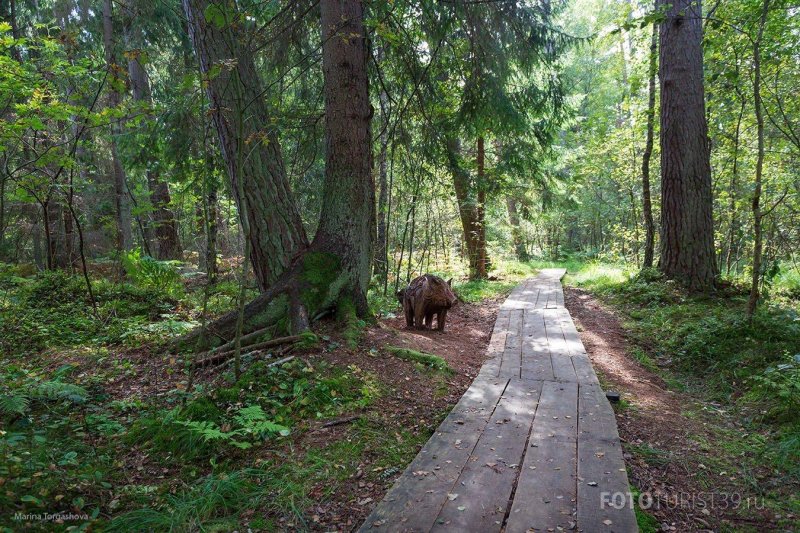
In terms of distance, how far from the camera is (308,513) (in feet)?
8.40

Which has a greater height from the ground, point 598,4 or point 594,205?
point 598,4

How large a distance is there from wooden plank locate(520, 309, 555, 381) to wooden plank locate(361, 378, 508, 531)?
0.97 m

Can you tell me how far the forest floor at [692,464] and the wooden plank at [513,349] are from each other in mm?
986

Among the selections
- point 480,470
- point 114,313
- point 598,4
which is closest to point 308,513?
point 480,470

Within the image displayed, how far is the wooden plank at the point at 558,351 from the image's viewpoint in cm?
470

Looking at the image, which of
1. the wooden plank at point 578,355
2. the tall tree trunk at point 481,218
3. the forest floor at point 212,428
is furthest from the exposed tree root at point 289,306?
the tall tree trunk at point 481,218

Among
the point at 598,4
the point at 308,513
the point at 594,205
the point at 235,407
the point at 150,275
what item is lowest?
the point at 308,513

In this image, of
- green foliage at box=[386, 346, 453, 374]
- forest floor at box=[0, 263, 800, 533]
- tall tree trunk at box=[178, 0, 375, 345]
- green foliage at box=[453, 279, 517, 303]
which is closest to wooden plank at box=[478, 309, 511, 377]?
forest floor at box=[0, 263, 800, 533]

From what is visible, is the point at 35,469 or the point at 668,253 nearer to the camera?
the point at 35,469

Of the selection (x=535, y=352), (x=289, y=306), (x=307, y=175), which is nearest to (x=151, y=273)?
(x=307, y=175)

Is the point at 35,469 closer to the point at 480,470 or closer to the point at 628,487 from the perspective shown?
the point at 480,470

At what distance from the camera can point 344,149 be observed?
18.0ft

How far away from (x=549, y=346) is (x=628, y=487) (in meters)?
3.30

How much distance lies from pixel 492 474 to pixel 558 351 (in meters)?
3.19
